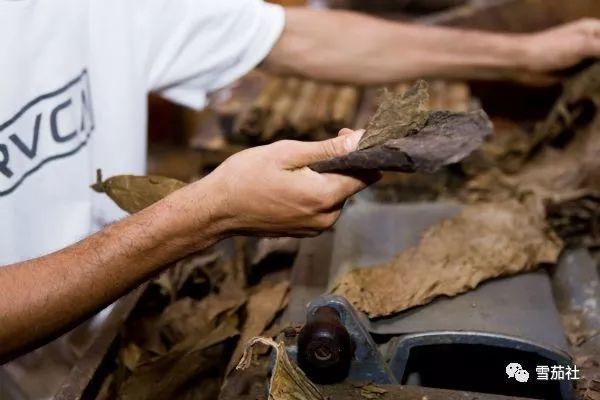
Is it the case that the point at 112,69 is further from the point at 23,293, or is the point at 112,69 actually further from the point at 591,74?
the point at 591,74

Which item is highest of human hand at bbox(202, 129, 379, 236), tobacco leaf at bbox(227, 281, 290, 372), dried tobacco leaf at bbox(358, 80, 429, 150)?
dried tobacco leaf at bbox(358, 80, 429, 150)

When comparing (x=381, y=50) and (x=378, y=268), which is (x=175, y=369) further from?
(x=381, y=50)

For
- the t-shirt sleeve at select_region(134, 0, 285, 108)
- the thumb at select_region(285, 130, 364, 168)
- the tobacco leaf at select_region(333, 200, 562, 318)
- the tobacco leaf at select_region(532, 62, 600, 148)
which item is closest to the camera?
the thumb at select_region(285, 130, 364, 168)

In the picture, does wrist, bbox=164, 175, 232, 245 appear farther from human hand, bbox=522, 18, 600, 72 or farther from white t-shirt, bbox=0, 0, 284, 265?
human hand, bbox=522, 18, 600, 72

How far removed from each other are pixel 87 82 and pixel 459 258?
849 millimetres

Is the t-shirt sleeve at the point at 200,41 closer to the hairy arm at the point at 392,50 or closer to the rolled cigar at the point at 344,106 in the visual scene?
the hairy arm at the point at 392,50

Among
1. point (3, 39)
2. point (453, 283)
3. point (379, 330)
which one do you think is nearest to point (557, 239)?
point (453, 283)

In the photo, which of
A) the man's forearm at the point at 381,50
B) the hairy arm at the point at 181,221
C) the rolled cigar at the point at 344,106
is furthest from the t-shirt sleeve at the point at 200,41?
the hairy arm at the point at 181,221

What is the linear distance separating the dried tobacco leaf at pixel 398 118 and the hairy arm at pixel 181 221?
34mm

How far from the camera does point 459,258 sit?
1.35m

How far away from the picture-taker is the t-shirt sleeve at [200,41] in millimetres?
1642

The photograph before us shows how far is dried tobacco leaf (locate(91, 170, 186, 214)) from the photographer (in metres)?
1.26

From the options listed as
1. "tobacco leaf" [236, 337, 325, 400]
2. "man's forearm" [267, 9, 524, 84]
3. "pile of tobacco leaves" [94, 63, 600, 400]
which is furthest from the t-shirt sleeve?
"tobacco leaf" [236, 337, 325, 400]

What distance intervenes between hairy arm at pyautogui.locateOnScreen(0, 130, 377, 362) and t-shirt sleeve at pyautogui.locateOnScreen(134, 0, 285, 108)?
63 centimetres
